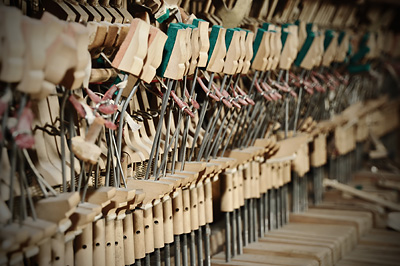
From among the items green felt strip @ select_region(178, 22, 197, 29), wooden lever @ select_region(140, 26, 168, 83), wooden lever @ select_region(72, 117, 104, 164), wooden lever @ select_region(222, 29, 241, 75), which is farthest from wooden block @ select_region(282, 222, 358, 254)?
wooden lever @ select_region(72, 117, 104, 164)

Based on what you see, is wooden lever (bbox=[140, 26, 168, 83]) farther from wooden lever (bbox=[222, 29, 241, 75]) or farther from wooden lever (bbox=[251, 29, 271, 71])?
wooden lever (bbox=[251, 29, 271, 71])

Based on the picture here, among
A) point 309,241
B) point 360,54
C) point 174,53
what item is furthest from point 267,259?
point 360,54

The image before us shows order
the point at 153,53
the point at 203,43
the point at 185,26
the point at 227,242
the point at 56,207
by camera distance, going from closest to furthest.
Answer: the point at 56,207, the point at 153,53, the point at 185,26, the point at 203,43, the point at 227,242

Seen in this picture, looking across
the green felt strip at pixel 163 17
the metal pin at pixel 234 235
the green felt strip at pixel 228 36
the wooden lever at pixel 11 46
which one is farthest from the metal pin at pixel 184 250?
the wooden lever at pixel 11 46

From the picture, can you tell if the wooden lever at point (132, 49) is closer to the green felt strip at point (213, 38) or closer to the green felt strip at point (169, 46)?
the green felt strip at point (169, 46)

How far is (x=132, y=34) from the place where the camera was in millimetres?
3117

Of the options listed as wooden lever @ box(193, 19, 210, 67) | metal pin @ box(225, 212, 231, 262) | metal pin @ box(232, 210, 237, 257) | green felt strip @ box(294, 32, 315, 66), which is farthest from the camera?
green felt strip @ box(294, 32, 315, 66)

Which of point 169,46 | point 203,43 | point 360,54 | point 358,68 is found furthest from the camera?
point 360,54

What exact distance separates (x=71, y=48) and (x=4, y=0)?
0.63 metres

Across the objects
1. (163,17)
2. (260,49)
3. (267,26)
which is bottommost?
(260,49)

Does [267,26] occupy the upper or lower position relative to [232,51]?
upper

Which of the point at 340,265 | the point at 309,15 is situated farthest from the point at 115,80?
the point at 309,15

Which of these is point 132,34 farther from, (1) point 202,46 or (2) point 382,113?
(2) point 382,113

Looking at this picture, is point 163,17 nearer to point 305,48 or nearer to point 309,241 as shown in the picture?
point 305,48
